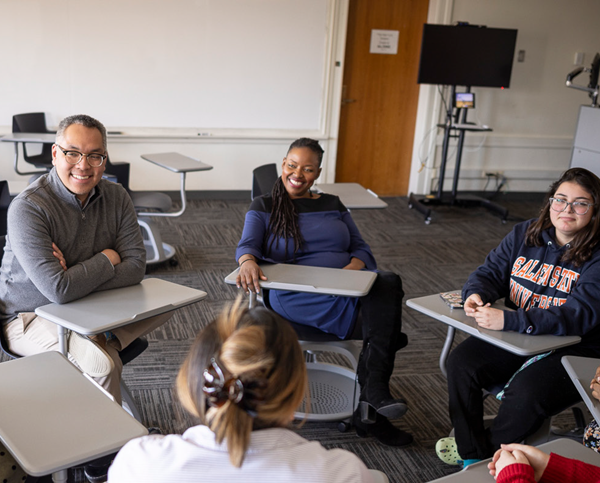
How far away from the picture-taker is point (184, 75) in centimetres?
574

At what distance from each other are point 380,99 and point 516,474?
18.3ft

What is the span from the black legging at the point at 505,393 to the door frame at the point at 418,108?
167 inches

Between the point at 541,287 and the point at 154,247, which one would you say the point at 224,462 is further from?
the point at 154,247

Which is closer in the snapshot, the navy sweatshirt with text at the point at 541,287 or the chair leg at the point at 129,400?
the navy sweatshirt with text at the point at 541,287

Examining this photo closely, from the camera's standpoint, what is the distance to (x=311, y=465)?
967mm

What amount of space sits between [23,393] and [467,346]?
4.86 ft

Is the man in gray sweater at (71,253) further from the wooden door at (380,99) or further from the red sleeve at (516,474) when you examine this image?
the wooden door at (380,99)

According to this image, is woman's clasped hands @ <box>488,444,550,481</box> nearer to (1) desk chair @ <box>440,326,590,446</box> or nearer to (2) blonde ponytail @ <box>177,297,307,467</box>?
(2) blonde ponytail @ <box>177,297,307,467</box>

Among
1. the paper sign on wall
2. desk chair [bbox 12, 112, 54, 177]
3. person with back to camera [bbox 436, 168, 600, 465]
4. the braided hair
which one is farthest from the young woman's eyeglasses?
the paper sign on wall

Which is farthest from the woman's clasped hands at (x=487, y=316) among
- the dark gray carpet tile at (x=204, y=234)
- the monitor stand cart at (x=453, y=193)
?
the monitor stand cart at (x=453, y=193)

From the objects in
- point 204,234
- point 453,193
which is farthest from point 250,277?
point 453,193

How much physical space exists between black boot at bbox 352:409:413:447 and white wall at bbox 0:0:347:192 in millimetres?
4081

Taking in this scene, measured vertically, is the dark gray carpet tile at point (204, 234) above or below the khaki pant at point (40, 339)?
below

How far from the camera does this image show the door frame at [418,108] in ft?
19.5
